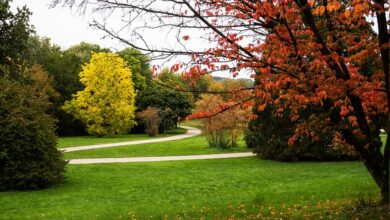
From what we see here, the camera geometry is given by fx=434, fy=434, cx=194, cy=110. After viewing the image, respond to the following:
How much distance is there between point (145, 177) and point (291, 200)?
20.5 ft

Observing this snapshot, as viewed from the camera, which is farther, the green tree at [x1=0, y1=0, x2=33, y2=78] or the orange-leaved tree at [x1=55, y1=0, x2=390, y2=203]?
the green tree at [x1=0, y1=0, x2=33, y2=78]

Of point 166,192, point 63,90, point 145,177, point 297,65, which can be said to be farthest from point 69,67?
point 297,65

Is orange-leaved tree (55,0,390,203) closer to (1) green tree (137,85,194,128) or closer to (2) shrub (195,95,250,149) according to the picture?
(2) shrub (195,95,250,149)

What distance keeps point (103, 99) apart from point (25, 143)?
2773 cm

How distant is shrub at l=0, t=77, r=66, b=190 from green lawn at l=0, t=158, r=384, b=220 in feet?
1.65

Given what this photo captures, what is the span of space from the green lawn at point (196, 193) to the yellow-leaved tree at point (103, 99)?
74.3 feet

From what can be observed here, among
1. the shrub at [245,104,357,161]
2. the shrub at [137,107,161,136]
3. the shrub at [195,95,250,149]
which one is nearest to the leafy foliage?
the shrub at [137,107,161,136]

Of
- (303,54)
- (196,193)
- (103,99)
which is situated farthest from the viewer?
(103,99)

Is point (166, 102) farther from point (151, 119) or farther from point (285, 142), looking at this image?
point (285, 142)

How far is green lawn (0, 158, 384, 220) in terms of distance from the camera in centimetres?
831

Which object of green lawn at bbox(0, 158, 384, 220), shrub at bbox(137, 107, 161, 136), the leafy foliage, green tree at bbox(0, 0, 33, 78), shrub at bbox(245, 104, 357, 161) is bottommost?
green lawn at bbox(0, 158, 384, 220)

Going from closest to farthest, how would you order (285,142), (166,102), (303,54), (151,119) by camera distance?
(303,54) < (285,142) < (151,119) < (166,102)

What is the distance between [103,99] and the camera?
129ft

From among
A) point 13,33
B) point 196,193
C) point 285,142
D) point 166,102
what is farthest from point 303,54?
point 166,102
